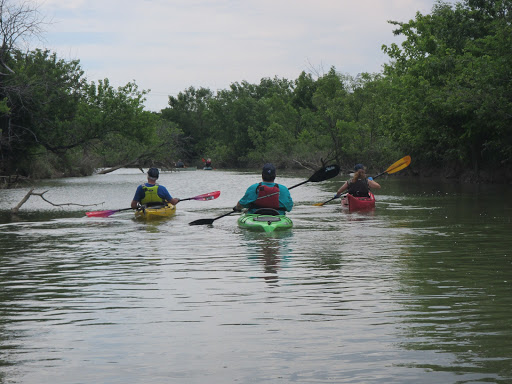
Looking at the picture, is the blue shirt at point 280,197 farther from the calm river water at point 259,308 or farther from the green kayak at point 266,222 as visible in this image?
the calm river water at point 259,308

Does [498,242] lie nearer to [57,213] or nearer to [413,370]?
[413,370]

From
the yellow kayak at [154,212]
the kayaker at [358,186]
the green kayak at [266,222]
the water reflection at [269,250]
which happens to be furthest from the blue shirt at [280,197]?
the kayaker at [358,186]

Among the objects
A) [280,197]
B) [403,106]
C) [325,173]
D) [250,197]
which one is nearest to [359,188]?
[325,173]

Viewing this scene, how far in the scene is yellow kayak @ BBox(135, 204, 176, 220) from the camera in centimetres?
1844

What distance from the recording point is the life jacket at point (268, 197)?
49.1 feet

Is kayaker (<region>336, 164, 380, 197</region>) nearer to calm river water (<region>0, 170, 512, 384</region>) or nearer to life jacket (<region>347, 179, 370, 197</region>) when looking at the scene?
life jacket (<region>347, 179, 370, 197</region>)

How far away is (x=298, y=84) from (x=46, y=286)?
10258 centimetres

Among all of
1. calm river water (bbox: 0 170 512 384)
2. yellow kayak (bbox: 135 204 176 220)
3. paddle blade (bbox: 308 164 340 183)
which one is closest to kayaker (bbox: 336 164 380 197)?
paddle blade (bbox: 308 164 340 183)

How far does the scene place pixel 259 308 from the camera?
720 centimetres

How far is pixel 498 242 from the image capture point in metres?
12.9

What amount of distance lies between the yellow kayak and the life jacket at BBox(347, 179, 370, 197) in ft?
16.7

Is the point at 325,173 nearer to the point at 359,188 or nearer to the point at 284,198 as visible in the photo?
the point at 359,188

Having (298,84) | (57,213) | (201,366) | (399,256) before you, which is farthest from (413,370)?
(298,84)

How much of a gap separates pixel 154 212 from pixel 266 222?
4.55 m
